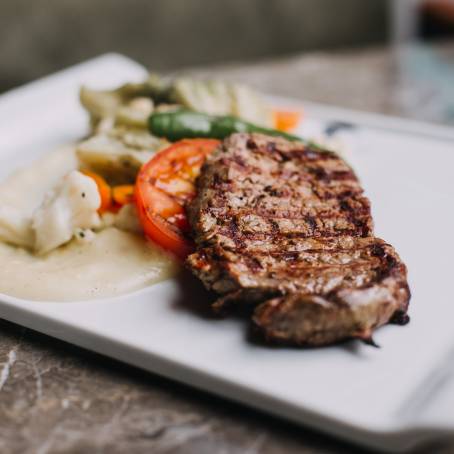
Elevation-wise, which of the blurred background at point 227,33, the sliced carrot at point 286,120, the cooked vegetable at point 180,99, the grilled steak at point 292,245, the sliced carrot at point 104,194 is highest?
the grilled steak at point 292,245

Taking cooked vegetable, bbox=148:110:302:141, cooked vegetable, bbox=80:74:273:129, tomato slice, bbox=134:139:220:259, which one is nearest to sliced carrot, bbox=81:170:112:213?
tomato slice, bbox=134:139:220:259

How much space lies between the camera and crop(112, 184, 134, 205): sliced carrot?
3445 millimetres

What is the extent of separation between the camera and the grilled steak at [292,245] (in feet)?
7.77

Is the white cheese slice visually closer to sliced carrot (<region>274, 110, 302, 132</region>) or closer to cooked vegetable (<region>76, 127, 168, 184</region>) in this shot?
cooked vegetable (<region>76, 127, 168, 184</region>)

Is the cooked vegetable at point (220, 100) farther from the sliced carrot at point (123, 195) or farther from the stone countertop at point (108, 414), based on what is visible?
the stone countertop at point (108, 414)

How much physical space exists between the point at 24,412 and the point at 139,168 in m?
1.58

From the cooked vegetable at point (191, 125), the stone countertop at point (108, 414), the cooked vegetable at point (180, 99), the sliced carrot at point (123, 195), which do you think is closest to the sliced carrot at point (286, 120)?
the cooked vegetable at point (180, 99)

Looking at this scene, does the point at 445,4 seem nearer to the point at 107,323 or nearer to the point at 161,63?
the point at 161,63

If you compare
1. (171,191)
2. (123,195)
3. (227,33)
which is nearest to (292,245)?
(171,191)

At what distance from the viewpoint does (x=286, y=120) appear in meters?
4.54

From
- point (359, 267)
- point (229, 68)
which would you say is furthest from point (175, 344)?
point (229, 68)

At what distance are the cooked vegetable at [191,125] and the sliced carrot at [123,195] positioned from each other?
468 mm

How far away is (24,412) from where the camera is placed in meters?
2.31

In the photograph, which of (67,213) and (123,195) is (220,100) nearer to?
(123,195)
